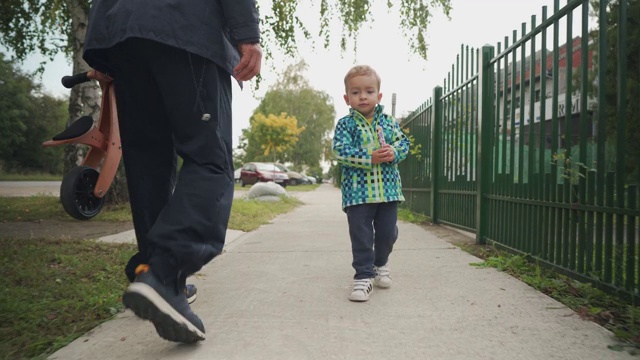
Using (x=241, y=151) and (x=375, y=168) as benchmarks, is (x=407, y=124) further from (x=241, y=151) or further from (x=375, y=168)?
(x=241, y=151)

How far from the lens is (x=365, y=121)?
292cm

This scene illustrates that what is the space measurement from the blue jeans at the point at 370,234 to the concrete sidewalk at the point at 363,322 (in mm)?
172

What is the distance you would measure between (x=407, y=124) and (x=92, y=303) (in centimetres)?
696

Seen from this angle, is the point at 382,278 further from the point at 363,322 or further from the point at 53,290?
the point at 53,290

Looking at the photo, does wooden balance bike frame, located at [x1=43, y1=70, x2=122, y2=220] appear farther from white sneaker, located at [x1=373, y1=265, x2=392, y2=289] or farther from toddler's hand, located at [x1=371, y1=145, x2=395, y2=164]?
white sneaker, located at [x1=373, y1=265, x2=392, y2=289]

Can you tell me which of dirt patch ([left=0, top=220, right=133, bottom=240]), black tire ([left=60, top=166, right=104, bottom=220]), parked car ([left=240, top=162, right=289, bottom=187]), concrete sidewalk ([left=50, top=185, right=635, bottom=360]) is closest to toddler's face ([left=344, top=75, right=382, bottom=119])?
concrete sidewalk ([left=50, top=185, right=635, bottom=360])

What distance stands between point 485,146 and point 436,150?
201 centimetres

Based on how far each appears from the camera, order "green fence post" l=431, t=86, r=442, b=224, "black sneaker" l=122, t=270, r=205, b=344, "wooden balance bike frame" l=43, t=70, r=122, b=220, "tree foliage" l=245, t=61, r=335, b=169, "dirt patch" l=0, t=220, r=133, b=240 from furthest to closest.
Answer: "tree foliage" l=245, t=61, r=335, b=169
"green fence post" l=431, t=86, r=442, b=224
"dirt patch" l=0, t=220, r=133, b=240
"wooden balance bike frame" l=43, t=70, r=122, b=220
"black sneaker" l=122, t=270, r=205, b=344

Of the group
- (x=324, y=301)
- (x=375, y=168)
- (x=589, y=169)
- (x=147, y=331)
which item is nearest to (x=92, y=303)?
(x=147, y=331)

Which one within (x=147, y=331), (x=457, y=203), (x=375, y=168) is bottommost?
Answer: (x=147, y=331)

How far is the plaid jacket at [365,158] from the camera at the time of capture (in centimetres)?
278

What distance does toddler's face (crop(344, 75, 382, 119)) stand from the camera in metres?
2.84

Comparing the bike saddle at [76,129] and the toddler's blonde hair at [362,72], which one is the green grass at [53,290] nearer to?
the bike saddle at [76,129]

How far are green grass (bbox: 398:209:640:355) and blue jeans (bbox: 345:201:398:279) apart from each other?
90 centimetres
